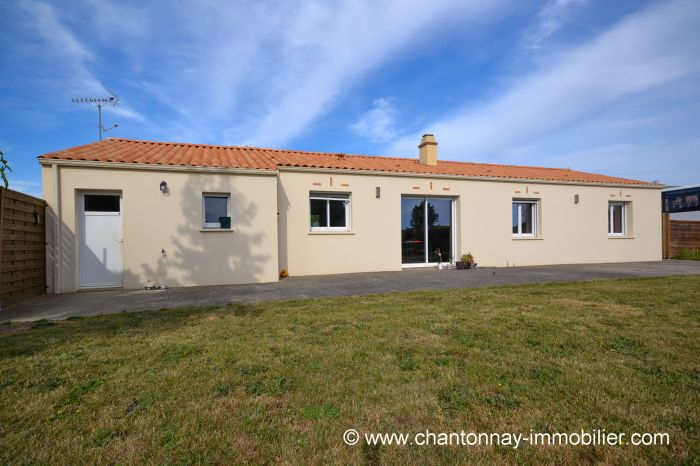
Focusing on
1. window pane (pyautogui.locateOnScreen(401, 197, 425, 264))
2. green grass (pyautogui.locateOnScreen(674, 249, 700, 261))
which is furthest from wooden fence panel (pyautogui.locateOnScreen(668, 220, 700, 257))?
window pane (pyautogui.locateOnScreen(401, 197, 425, 264))

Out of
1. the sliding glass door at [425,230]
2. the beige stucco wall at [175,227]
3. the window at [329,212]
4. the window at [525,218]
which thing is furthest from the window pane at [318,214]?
the window at [525,218]

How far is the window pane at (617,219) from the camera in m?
15.3

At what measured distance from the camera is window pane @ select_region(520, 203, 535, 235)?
14016 millimetres

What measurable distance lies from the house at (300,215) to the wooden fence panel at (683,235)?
914 millimetres

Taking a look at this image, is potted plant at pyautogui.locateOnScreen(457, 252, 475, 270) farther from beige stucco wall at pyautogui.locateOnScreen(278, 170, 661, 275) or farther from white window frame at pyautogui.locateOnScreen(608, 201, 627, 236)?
white window frame at pyautogui.locateOnScreen(608, 201, 627, 236)

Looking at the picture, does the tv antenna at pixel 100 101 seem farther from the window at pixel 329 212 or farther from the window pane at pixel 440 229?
the window pane at pixel 440 229

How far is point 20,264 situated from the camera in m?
7.19

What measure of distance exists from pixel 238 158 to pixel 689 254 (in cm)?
2023

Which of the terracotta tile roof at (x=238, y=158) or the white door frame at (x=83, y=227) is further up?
the terracotta tile roof at (x=238, y=158)

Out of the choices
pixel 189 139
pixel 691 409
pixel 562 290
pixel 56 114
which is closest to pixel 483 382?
pixel 691 409

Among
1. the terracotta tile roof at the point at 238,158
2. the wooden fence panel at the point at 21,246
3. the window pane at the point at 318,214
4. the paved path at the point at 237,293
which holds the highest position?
the terracotta tile roof at the point at 238,158

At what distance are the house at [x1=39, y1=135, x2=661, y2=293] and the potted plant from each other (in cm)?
38

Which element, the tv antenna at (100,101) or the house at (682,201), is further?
the tv antenna at (100,101)

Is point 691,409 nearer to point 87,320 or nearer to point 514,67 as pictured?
point 87,320
